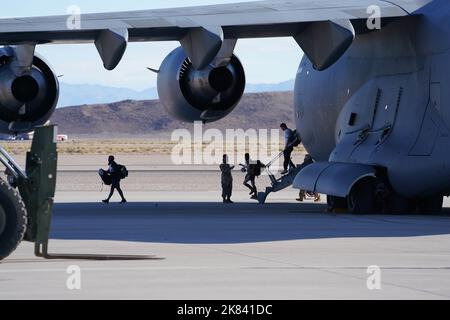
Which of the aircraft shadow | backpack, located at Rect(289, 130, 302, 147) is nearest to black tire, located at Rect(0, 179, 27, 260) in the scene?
the aircraft shadow

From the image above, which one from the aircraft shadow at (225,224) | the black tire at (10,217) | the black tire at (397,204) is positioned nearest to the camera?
the black tire at (10,217)

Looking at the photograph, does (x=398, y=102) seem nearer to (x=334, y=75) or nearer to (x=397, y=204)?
(x=397, y=204)

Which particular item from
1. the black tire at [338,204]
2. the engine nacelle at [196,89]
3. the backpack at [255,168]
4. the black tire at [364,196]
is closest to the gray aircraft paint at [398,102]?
the black tire at [364,196]

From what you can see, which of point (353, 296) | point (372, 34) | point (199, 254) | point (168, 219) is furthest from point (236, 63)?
point (353, 296)

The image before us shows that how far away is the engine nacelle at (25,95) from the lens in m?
23.8

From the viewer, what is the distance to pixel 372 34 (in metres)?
24.9

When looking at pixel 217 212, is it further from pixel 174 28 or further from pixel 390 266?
pixel 390 266

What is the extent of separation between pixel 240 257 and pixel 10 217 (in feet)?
9.51

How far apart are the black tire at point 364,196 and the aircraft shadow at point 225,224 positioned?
1.07ft

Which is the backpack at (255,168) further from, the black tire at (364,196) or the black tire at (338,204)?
the black tire at (364,196)

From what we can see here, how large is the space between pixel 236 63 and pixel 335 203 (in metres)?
3.53

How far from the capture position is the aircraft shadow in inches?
736

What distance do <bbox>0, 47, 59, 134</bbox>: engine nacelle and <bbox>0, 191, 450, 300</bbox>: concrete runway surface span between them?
1938 mm

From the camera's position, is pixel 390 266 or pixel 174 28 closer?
pixel 390 266
